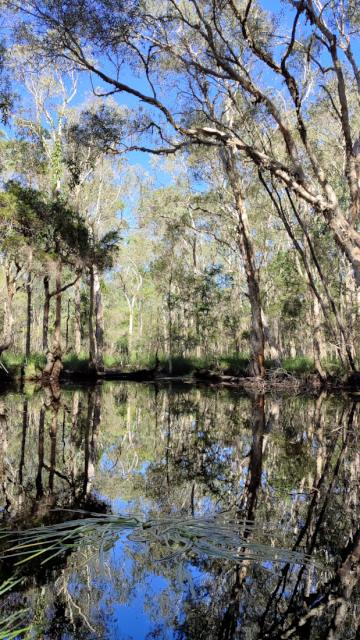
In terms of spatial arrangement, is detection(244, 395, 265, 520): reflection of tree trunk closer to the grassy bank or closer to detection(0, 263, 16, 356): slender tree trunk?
the grassy bank

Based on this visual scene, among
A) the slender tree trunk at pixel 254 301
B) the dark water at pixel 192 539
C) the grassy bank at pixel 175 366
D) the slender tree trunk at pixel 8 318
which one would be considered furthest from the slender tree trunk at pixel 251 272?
the dark water at pixel 192 539

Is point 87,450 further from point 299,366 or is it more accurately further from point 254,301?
point 299,366

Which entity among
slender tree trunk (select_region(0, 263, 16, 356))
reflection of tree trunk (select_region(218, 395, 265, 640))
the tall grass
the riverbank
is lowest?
reflection of tree trunk (select_region(218, 395, 265, 640))

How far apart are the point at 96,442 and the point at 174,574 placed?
3.28 m

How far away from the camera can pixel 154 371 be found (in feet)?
67.6

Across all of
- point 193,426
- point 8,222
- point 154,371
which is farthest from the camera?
point 154,371

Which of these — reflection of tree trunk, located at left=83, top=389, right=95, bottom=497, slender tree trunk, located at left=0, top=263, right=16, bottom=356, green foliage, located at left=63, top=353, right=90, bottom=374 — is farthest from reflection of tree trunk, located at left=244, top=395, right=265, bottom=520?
green foliage, located at left=63, top=353, right=90, bottom=374

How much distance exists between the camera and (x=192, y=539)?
198 centimetres

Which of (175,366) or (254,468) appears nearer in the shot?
(254,468)

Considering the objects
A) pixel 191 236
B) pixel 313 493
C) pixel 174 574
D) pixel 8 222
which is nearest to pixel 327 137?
pixel 8 222

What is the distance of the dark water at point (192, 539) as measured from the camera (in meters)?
1.50

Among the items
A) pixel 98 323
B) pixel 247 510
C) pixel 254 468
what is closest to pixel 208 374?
pixel 98 323

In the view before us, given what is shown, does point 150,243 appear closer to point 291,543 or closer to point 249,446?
point 249,446

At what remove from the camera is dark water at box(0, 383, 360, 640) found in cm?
150
